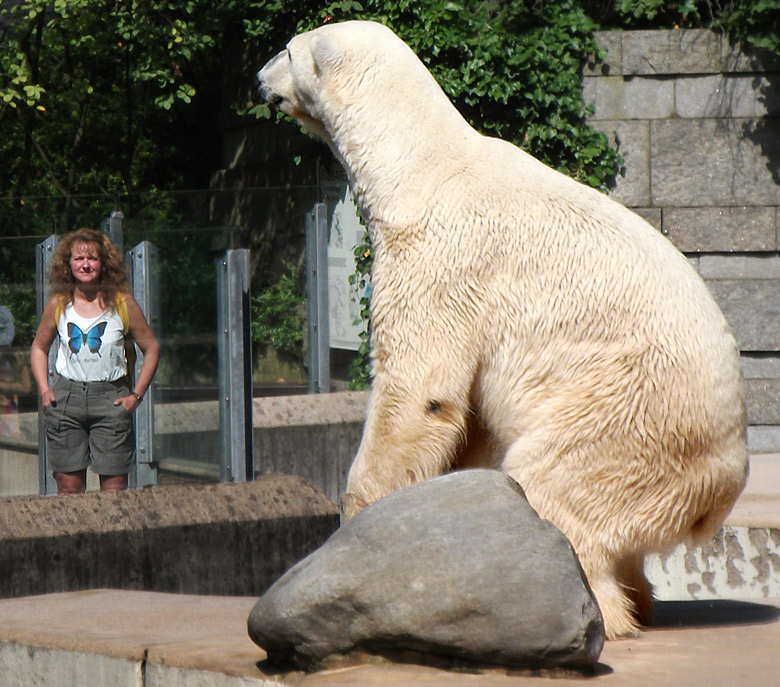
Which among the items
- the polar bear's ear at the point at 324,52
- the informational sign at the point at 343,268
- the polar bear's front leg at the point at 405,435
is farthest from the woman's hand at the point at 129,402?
the informational sign at the point at 343,268

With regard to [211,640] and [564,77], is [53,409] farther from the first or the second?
[564,77]

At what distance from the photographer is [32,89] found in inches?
395

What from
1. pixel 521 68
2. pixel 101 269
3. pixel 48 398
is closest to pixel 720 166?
pixel 521 68

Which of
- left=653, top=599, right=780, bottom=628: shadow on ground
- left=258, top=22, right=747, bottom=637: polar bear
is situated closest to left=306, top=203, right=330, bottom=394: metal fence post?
left=653, top=599, right=780, bottom=628: shadow on ground

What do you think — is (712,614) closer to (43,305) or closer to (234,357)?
(234,357)

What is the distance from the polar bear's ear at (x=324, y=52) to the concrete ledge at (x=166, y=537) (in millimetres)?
1886

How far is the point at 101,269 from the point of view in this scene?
5422mm

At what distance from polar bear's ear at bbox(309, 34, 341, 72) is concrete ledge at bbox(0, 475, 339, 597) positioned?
6.19ft

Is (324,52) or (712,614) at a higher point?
(324,52)

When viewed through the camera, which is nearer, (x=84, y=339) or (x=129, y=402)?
(x=84, y=339)

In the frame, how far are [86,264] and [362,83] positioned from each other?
2.35m

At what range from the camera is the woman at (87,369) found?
531 centimetres

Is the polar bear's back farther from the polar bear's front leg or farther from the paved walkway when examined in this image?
the paved walkway

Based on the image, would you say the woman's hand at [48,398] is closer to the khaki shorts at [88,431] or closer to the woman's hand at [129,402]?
the khaki shorts at [88,431]
